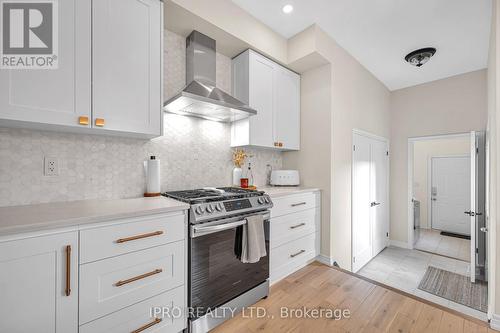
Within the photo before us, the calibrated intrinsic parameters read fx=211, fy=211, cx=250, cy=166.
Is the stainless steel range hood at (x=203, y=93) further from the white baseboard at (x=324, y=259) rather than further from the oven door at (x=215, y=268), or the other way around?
the white baseboard at (x=324, y=259)

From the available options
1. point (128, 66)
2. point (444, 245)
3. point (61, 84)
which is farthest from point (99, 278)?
point (444, 245)

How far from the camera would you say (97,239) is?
3.72 feet

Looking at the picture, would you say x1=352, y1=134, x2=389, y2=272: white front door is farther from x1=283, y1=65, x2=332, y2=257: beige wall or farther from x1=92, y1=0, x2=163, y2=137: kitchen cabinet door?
x1=92, y1=0, x2=163, y2=137: kitchen cabinet door

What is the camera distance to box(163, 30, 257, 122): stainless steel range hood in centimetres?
185

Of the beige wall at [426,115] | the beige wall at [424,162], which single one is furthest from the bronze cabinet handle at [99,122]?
the beige wall at [424,162]

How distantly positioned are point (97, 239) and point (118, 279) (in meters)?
0.27

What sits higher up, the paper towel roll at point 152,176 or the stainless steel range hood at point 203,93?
the stainless steel range hood at point 203,93

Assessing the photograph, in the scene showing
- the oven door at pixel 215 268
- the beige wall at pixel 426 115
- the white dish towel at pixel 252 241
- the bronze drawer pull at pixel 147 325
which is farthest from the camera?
the beige wall at pixel 426 115

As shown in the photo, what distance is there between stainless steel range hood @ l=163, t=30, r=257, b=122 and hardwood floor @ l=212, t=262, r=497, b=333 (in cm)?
180

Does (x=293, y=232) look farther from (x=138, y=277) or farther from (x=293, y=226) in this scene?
(x=138, y=277)

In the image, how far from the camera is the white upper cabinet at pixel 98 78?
121cm

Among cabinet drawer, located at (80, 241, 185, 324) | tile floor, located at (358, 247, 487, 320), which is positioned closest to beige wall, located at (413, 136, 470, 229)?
tile floor, located at (358, 247, 487, 320)

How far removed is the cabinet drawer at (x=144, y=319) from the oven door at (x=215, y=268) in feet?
0.33

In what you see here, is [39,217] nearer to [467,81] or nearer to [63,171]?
[63,171]
